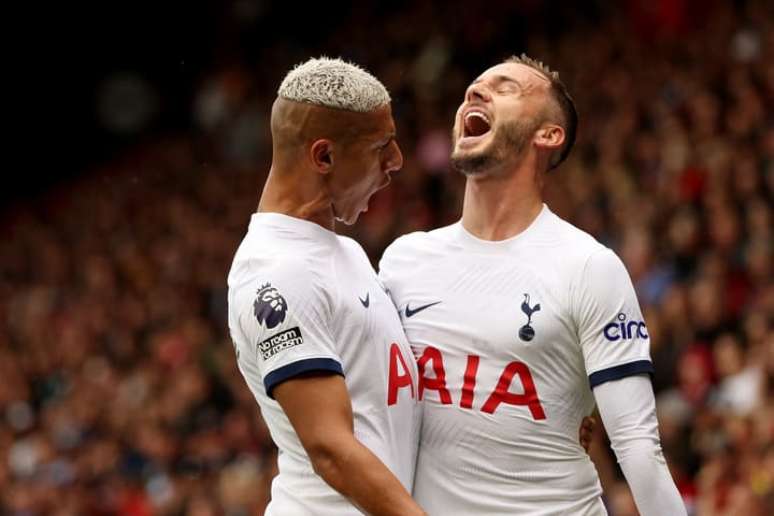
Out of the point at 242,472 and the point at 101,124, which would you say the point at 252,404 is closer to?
the point at 242,472

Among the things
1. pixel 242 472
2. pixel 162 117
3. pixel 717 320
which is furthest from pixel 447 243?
pixel 162 117

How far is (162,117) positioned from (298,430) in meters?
14.4

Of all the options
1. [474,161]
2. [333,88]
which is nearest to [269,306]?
[333,88]

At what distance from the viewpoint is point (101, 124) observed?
1884cm

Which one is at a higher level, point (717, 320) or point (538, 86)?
point (538, 86)

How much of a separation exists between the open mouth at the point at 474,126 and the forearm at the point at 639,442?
0.87 meters

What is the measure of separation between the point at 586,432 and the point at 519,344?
0.35 metres

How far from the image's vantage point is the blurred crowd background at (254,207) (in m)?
8.78

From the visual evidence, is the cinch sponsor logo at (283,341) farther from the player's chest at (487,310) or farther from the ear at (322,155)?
the player's chest at (487,310)

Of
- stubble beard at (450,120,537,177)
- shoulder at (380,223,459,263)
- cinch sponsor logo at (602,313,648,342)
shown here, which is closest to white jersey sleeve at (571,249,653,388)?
cinch sponsor logo at (602,313,648,342)

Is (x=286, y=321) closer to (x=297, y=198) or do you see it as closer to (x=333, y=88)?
(x=297, y=198)

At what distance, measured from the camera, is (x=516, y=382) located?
448cm

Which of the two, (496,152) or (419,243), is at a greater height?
(496,152)

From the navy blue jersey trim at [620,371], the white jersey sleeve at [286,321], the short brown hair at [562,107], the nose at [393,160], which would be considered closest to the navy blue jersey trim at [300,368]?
the white jersey sleeve at [286,321]
